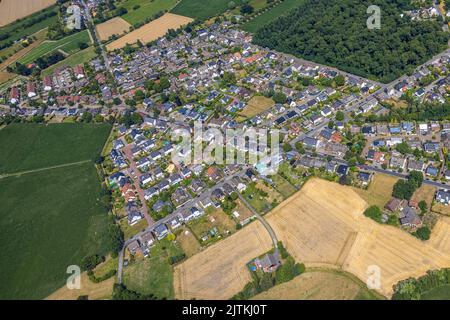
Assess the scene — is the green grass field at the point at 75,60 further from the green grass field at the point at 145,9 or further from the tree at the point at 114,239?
the tree at the point at 114,239

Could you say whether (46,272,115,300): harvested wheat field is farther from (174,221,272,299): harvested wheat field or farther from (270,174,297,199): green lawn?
(270,174,297,199): green lawn

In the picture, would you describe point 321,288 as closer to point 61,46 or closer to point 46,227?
point 46,227

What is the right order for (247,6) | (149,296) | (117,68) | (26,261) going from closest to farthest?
(149,296) < (26,261) < (117,68) < (247,6)

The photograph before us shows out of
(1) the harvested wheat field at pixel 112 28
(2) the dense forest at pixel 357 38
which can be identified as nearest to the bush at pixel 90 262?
(2) the dense forest at pixel 357 38

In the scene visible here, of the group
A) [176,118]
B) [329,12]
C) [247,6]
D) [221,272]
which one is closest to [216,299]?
[221,272]
